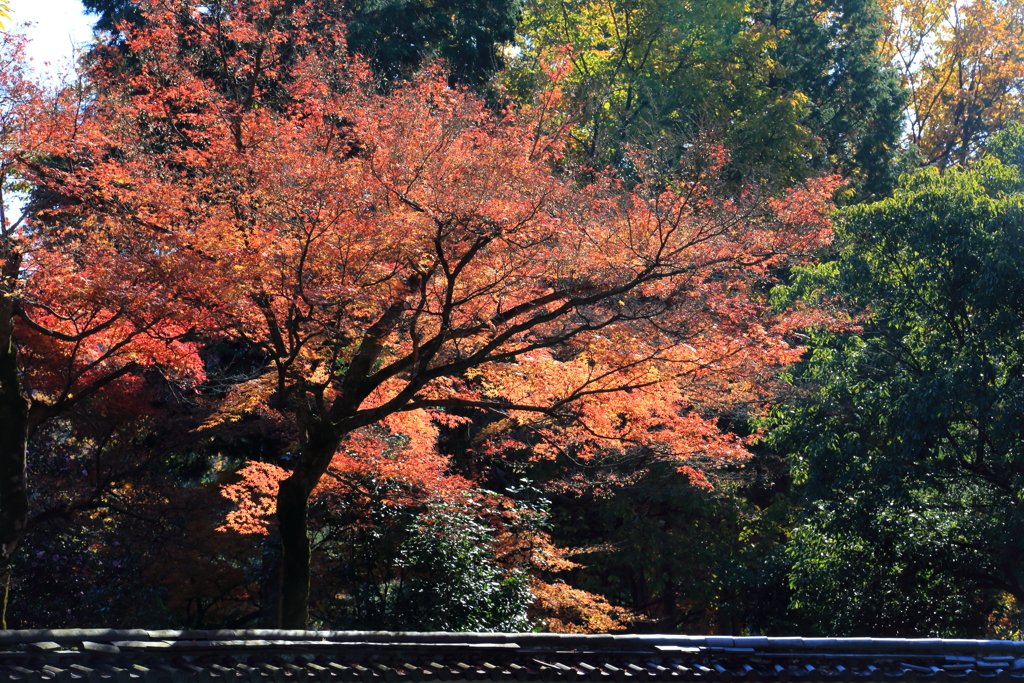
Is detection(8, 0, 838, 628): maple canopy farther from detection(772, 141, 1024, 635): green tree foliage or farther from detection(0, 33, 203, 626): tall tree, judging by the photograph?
detection(772, 141, 1024, 635): green tree foliage

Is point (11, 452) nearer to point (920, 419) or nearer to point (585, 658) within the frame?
point (585, 658)

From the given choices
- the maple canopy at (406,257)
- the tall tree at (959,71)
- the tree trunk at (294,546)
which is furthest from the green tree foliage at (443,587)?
the tall tree at (959,71)

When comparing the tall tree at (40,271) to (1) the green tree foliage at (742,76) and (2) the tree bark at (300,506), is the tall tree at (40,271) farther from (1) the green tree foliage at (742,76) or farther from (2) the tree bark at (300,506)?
(1) the green tree foliage at (742,76)

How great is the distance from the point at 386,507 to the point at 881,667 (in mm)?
6173

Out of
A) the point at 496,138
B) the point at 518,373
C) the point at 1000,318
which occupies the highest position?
the point at 496,138

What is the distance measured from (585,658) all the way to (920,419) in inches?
237

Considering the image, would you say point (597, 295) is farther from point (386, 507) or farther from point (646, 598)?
point (646, 598)

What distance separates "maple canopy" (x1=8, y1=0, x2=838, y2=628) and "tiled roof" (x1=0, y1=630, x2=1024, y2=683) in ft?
8.61

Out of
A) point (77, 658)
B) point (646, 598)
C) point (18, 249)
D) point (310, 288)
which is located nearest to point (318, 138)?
point (310, 288)

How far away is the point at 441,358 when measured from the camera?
9766 millimetres

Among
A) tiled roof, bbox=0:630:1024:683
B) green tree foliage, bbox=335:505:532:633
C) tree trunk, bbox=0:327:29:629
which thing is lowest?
tiled roof, bbox=0:630:1024:683

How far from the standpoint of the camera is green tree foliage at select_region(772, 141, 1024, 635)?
382 inches

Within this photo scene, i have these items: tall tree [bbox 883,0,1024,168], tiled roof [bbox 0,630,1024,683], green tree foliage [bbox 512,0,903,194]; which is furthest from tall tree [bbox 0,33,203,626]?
tall tree [bbox 883,0,1024,168]

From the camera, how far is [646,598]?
16.7m
